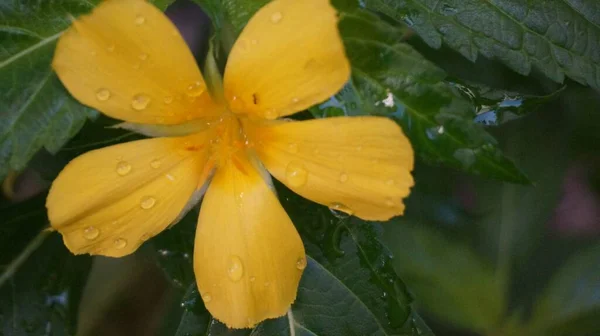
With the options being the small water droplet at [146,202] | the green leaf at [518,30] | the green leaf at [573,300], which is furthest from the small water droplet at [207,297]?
the green leaf at [573,300]

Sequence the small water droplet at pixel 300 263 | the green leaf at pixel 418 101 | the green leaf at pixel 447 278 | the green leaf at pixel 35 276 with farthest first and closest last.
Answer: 1. the green leaf at pixel 447 278
2. the green leaf at pixel 35 276
3. the small water droplet at pixel 300 263
4. the green leaf at pixel 418 101

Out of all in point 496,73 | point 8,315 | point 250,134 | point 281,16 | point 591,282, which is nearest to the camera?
point 281,16

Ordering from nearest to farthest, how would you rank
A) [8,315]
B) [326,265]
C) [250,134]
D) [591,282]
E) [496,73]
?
[250,134], [326,265], [8,315], [496,73], [591,282]

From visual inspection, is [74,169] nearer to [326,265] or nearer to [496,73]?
[326,265]

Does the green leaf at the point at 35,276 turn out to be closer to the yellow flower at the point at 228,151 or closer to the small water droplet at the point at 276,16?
the yellow flower at the point at 228,151

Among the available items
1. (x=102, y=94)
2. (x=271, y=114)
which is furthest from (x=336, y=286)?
(x=102, y=94)

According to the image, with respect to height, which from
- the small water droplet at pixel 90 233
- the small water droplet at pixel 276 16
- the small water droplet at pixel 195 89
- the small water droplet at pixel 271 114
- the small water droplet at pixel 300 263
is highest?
the small water droplet at pixel 276 16

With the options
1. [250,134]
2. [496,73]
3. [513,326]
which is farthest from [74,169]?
[513,326]

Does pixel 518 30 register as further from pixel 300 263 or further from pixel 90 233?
pixel 90 233
